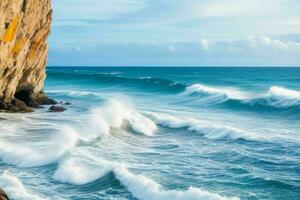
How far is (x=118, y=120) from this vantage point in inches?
1211

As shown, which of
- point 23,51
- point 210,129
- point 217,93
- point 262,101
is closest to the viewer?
point 210,129

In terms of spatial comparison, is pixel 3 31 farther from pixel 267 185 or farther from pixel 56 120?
pixel 267 185

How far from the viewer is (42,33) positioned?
3353cm

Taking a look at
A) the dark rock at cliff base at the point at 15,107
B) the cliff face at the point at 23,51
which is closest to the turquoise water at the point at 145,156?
the dark rock at cliff base at the point at 15,107

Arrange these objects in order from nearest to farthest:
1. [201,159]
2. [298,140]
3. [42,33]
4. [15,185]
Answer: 1. [15,185]
2. [201,159]
3. [298,140]
4. [42,33]

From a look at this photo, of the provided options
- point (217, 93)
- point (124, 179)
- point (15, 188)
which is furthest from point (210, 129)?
point (217, 93)

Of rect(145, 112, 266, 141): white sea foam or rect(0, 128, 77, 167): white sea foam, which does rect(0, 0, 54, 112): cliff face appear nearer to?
rect(0, 128, 77, 167): white sea foam

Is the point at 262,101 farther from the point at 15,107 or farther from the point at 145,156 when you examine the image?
the point at 145,156

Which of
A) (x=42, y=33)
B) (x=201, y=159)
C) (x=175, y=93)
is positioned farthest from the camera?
(x=175, y=93)

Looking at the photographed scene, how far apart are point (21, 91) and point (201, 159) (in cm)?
1855

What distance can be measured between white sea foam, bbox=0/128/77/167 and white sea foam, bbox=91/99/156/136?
499 centimetres

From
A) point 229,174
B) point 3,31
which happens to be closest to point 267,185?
point 229,174

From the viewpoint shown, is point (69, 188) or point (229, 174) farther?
point (229, 174)

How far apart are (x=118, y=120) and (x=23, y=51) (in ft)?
21.8
